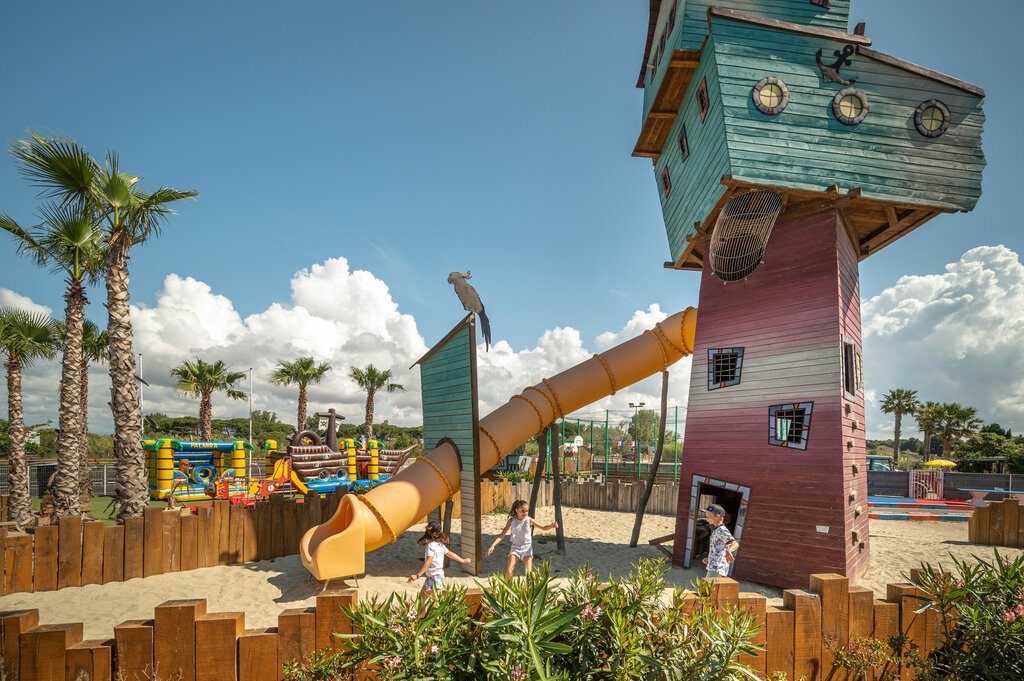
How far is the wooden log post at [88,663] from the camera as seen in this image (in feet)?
12.6

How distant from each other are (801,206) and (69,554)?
13.9 meters

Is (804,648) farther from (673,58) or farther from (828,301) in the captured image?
(673,58)

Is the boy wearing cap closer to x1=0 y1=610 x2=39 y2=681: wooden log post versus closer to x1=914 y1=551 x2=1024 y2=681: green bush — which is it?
x1=914 y1=551 x2=1024 y2=681: green bush

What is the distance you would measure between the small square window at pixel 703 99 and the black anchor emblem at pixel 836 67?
5.89ft

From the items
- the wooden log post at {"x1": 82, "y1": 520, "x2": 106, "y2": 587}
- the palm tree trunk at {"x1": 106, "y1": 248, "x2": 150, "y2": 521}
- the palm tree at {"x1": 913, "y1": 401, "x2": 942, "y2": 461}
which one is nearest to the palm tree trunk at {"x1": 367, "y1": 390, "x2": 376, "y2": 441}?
the palm tree trunk at {"x1": 106, "y1": 248, "x2": 150, "y2": 521}

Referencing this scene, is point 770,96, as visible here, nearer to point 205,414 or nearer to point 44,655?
point 44,655

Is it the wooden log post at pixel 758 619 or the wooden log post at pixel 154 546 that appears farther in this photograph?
the wooden log post at pixel 154 546

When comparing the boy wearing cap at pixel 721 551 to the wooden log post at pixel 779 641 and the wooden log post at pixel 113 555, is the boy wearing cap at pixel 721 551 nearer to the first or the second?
the wooden log post at pixel 779 641

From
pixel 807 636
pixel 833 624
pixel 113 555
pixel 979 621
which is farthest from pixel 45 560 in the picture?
pixel 979 621

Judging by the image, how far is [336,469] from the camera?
63.3 feet

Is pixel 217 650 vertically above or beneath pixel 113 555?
above

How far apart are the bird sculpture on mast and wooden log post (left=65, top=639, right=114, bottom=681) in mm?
7264

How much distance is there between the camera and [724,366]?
10539 mm

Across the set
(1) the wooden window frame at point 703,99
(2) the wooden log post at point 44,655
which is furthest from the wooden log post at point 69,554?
(1) the wooden window frame at point 703,99
